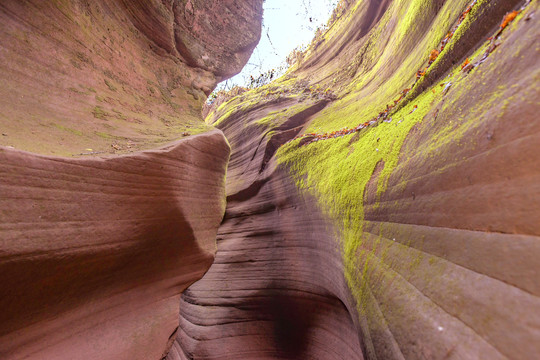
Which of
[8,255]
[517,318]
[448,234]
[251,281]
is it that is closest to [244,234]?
[251,281]

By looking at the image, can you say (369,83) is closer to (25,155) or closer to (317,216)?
(317,216)

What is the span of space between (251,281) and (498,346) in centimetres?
576

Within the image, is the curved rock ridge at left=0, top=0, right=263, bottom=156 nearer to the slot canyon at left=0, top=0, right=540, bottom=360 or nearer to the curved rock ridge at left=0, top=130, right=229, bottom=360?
the slot canyon at left=0, top=0, right=540, bottom=360

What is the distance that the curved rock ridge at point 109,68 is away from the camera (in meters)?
3.28

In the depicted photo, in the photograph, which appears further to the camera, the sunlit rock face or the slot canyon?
the sunlit rock face

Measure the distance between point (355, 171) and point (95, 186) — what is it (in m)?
3.67

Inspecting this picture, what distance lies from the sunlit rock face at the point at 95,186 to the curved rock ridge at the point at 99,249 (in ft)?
0.05

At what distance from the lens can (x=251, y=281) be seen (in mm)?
6500

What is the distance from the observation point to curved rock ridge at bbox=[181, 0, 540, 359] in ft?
4.88

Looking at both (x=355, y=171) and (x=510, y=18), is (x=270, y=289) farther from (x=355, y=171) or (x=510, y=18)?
(x=510, y=18)

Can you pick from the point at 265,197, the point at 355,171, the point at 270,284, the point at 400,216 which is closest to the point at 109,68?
the point at 265,197

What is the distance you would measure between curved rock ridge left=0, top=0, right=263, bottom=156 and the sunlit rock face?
24mm

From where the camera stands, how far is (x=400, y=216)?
101 inches

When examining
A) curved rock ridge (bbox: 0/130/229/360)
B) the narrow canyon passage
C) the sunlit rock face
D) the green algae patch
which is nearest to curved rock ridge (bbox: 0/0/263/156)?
the sunlit rock face
